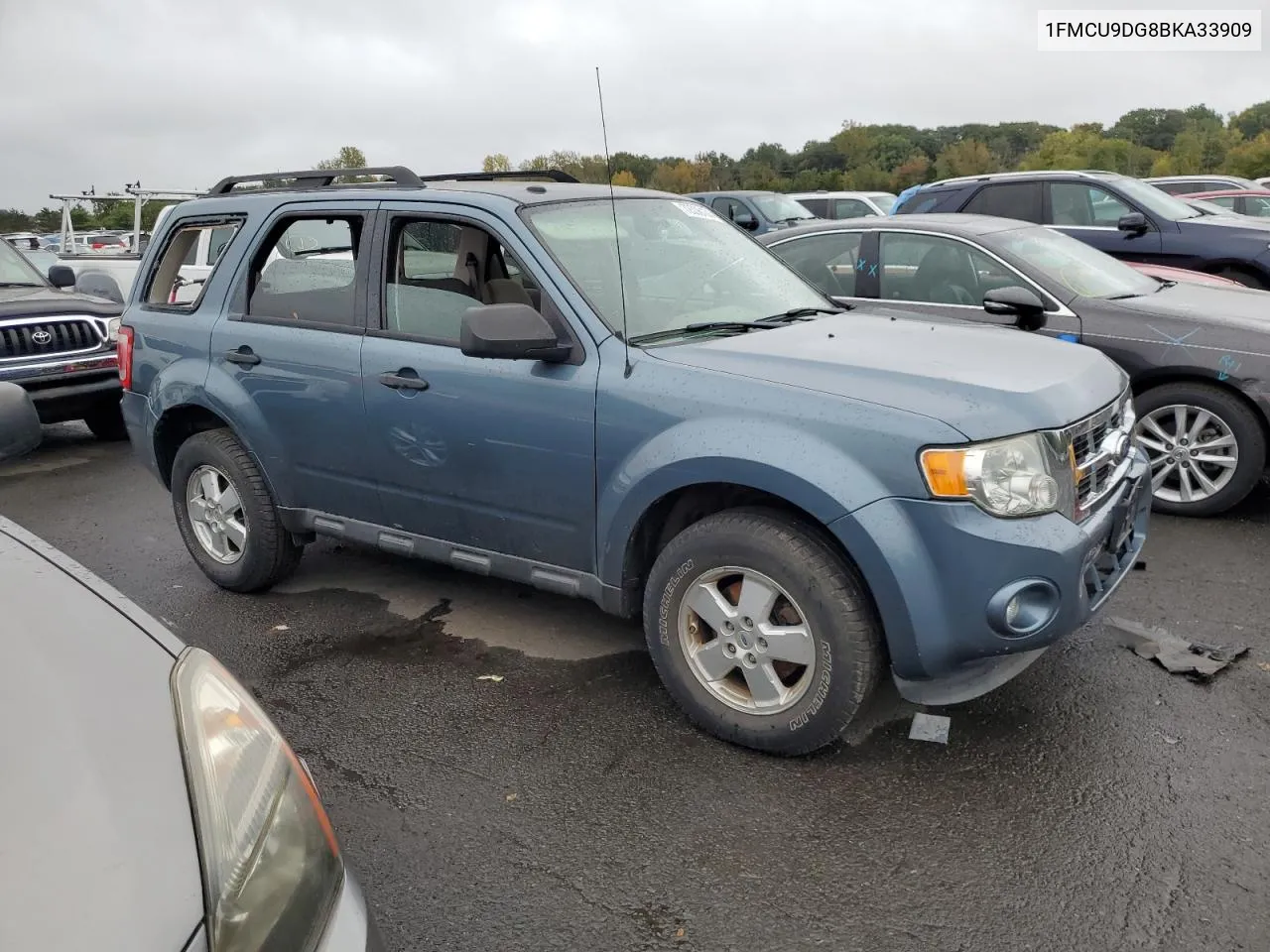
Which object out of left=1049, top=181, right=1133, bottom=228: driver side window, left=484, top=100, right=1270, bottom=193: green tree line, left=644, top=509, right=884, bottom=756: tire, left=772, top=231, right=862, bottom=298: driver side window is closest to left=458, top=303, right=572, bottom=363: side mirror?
left=644, top=509, right=884, bottom=756: tire

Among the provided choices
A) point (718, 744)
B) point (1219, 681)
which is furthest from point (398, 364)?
point (1219, 681)

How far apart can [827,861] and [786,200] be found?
16492 millimetres

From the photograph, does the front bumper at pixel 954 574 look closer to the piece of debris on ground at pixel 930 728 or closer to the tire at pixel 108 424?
the piece of debris on ground at pixel 930 728

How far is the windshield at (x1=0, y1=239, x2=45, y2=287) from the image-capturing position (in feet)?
29.6

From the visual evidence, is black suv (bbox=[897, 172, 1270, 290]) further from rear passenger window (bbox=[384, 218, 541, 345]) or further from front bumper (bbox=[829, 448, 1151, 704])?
front bumper (bbox=[829, 448, 1151, 704])

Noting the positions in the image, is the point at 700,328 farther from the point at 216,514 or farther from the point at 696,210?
the point at 216,514

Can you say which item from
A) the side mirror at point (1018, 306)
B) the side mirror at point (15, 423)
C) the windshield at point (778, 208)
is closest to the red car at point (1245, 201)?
the windshield at point (778, 208)

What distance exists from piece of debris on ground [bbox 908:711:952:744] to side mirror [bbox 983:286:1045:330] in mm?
2548

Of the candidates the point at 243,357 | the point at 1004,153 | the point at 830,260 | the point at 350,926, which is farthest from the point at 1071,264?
the point at 1004,153

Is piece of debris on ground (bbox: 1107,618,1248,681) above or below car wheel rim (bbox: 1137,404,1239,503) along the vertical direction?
below

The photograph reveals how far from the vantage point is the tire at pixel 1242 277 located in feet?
Answer: 30.5

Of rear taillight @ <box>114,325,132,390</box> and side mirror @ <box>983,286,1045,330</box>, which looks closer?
rear taillight @ <box>114,325,132,390</box>

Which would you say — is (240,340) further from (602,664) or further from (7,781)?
(7,781)

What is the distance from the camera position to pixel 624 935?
8.62 feet
